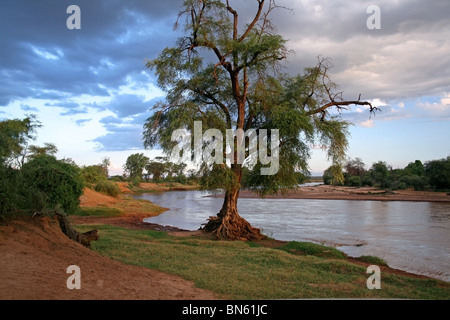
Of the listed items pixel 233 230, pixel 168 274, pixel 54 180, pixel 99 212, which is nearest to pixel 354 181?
pixel 99 212

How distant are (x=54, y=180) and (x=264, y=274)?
37.4 ft

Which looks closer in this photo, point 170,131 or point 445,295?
point 445,295

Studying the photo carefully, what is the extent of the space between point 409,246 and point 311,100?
9120 millimetres

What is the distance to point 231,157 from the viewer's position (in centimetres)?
1812

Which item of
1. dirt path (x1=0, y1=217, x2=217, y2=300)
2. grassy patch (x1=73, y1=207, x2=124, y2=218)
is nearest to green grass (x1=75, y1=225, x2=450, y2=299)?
dirt path (x1=0, y1=217, x2=217, y2=300)

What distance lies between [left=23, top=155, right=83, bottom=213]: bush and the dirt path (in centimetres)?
618

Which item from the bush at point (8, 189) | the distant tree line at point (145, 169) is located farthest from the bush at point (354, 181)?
the bush at point (8, 189)

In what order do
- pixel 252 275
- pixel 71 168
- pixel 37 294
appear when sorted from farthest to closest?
1. pixel 71 168
2. pixel 252 275
3. pixel 37 294

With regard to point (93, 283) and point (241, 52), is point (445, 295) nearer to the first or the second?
point (93, 283)

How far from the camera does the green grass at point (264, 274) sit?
7.78 metres

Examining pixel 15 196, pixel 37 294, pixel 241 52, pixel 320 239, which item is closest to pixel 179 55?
pixel 241 52

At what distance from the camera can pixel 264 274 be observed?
9.38 metres

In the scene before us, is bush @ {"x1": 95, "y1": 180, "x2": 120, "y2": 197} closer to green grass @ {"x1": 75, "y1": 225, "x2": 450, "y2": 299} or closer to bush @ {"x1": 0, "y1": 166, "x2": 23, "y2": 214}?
green grass @ {"x1": 75, "y1": 225, "x2": 450, "y2": 299}

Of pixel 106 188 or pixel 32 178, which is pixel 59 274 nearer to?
pixel 32 178
